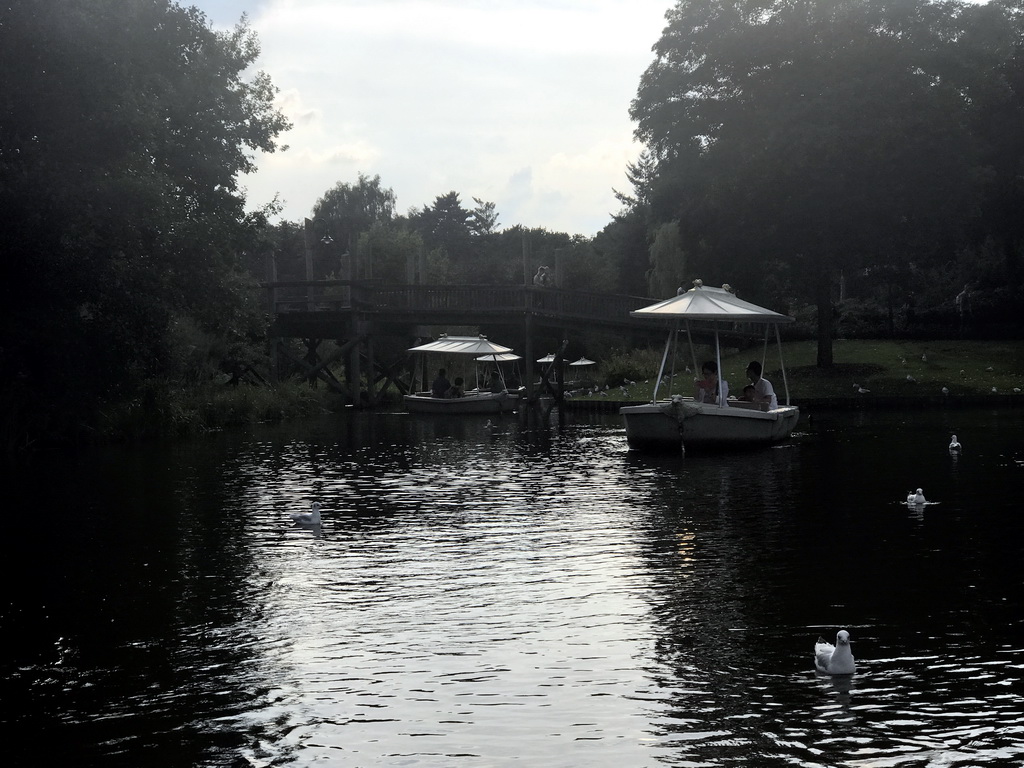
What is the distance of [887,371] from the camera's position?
45125mm

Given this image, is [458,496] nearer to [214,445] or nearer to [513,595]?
[513,595]

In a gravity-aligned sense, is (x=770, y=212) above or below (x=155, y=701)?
above

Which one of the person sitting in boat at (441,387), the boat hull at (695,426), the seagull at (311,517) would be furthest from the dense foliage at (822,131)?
the seagull at (311,517)

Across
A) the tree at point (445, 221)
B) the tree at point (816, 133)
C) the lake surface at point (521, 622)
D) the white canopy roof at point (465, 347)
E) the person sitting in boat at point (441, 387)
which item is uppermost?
the tree at point (445, 221)

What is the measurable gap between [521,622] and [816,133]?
35172mm

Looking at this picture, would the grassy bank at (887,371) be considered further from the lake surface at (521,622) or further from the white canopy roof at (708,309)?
the lake surface at (521,622)

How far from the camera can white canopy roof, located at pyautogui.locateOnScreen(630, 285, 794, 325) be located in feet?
89.6

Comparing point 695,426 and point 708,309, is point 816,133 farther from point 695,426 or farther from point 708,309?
point 695,426

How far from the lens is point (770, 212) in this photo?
1784 inches

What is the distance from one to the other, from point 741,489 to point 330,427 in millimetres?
22572

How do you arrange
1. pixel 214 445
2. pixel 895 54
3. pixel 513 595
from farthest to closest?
1. pixel 895 54
2. pixel 214 445
3. pixel 513 595

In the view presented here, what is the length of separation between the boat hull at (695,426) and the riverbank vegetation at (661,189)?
1241 cm

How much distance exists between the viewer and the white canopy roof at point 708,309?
27.3 m

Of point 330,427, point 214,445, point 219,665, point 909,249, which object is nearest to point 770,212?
point 909,249
